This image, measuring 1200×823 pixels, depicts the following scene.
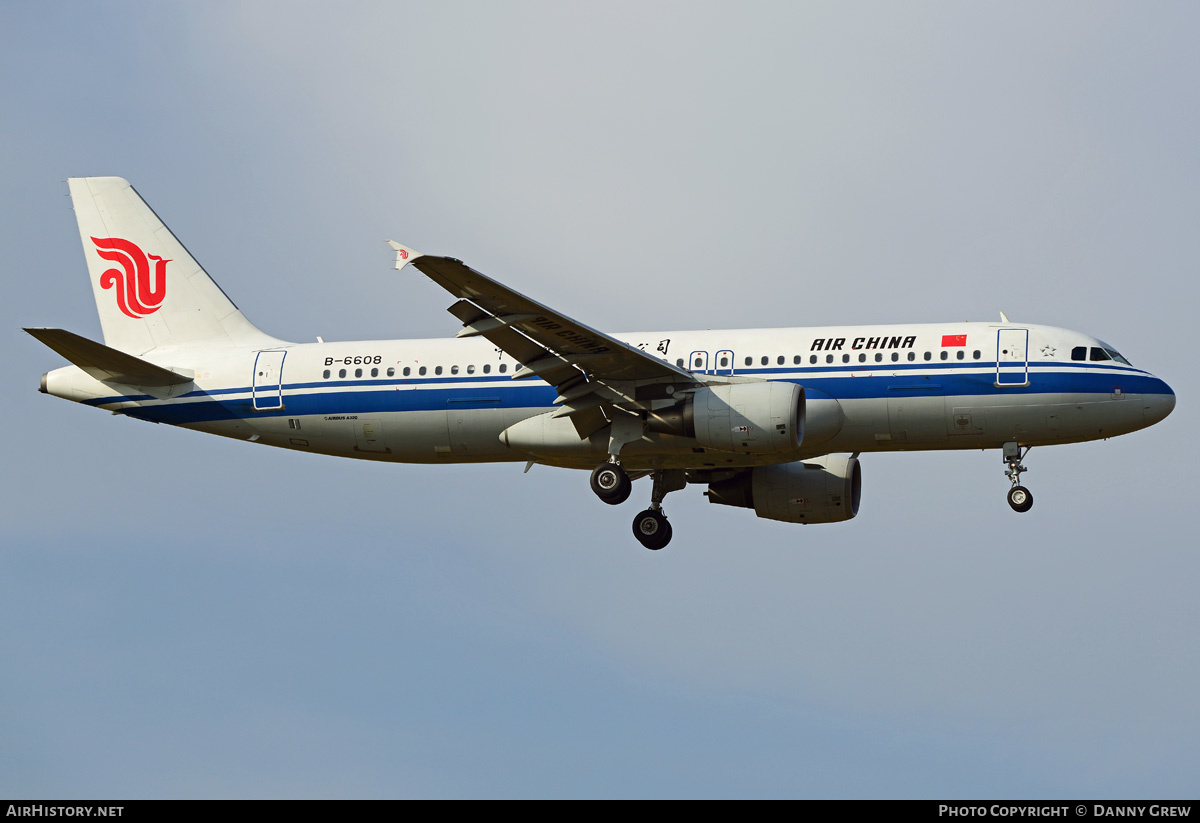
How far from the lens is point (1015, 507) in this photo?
42.2m

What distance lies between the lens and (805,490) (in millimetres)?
46625

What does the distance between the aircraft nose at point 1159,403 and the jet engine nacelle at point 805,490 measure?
27.5 feet

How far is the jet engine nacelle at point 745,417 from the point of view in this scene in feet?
132

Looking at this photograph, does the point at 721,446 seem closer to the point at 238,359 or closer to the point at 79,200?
the point at 238,359

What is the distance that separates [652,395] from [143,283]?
1634 cm

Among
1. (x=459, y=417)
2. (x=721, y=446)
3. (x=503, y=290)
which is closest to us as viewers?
(x=503, y=290)

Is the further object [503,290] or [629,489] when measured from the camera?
[629,489]

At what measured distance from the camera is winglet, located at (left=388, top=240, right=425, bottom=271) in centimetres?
3544

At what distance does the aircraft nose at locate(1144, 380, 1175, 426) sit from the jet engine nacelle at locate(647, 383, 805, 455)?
867 centimetres

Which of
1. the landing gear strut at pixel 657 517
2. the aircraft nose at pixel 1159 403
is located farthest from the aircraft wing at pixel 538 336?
the aircraft nose at pixel 1159 403

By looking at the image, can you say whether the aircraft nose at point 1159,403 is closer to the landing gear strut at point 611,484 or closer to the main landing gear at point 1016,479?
the main landing gear at point 1016,479

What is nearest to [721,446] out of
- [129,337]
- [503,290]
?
[503,290]

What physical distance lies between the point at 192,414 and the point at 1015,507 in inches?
856

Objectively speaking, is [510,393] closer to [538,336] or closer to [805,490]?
[538,336]
